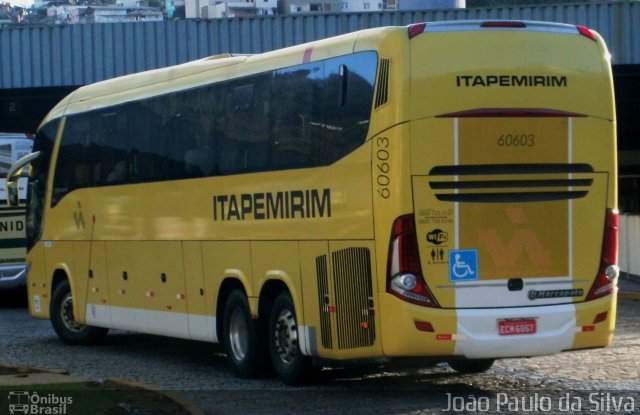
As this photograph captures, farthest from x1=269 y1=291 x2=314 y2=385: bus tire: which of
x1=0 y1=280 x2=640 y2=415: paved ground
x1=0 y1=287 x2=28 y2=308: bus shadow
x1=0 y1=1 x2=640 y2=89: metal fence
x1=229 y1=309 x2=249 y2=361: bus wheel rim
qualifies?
x1=0 y1=1 x2=640 y2=89: metal fence

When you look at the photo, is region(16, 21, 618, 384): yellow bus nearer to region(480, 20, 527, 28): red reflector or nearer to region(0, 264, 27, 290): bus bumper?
region(480, 20, 527, 28): red reflector

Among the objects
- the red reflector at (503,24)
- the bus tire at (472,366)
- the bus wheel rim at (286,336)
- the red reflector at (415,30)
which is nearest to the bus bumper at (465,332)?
the bus wheel rim at (286,336)

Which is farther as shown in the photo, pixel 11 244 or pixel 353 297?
pixel 11 244

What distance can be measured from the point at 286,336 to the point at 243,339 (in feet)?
3.34

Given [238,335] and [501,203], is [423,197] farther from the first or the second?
[238,335]

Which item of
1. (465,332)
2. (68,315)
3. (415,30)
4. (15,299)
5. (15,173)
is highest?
(415,30)

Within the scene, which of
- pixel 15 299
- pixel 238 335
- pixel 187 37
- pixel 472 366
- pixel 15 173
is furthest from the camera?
pixel 187 37

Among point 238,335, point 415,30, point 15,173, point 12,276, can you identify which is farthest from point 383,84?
→ point 12,276

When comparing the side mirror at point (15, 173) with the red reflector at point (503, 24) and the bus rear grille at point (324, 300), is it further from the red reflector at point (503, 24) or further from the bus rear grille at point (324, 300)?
the red reflector at point (503, 24)

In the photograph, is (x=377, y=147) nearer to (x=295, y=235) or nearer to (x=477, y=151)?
(x=477, y=151)

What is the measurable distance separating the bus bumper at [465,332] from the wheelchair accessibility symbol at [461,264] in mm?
300

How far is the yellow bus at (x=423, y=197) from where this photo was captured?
11352 millimetres

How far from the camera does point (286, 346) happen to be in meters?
13.4

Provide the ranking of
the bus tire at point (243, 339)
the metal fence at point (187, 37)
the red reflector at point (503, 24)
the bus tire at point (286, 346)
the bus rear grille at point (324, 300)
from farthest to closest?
1. the metal fence at point (187, 37)
2. the bus tire at point (243, 339)
3. the bus tire at point (286, 346)
4. the bus rear grille at point (324, 300)
5. the red reflector at point (503, 24)
